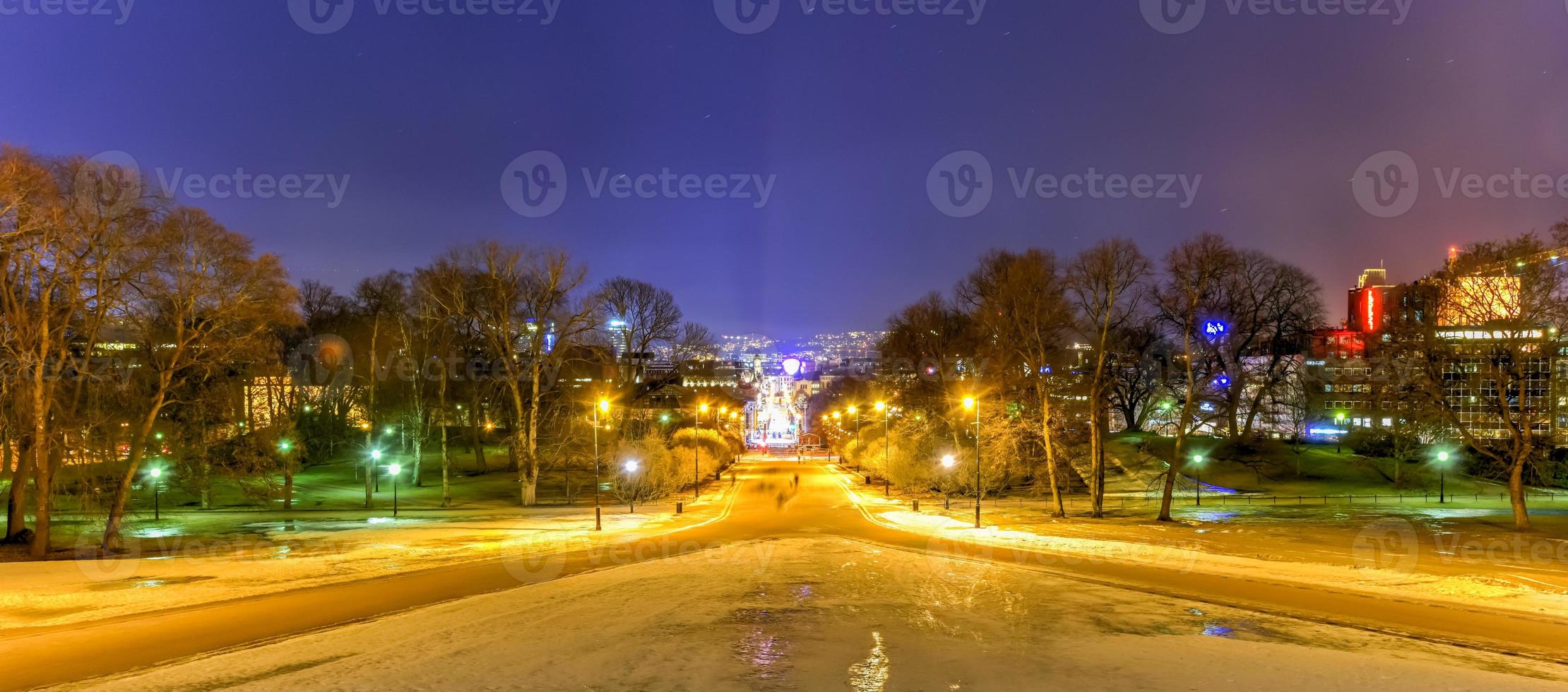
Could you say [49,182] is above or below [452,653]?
above

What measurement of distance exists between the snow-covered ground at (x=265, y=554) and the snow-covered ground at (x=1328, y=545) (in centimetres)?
1479

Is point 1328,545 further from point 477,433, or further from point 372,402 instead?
point 477,433

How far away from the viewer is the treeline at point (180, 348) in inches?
969

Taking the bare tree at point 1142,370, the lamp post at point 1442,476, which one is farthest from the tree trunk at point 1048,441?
the lamp post at point 1442,476

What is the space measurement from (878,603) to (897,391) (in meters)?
48.9

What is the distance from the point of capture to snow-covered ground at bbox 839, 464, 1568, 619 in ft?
62.1

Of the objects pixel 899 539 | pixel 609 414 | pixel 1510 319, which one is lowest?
pixel 899 539

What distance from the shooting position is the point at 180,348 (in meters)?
26.7

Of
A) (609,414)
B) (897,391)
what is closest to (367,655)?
(609,414)

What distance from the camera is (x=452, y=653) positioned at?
13.4 m

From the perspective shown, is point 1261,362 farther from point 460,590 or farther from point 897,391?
point 460,590

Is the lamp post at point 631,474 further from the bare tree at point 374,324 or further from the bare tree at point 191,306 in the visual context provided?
the bare tree at point 191,306

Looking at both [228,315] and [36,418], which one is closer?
[36,418]

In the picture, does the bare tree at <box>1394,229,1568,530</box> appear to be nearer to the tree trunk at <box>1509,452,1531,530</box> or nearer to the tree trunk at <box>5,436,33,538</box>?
the tree trunk at <box>1509,452,1531,530</box>
